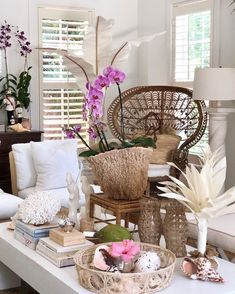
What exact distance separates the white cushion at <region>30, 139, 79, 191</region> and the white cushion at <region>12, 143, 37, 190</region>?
80 millimetres

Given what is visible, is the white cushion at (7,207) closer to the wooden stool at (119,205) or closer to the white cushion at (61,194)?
the white cushion at (61,194)

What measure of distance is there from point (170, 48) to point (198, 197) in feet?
13.2

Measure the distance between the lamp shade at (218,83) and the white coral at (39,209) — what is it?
2.14m

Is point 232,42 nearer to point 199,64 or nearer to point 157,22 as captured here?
point 199,64

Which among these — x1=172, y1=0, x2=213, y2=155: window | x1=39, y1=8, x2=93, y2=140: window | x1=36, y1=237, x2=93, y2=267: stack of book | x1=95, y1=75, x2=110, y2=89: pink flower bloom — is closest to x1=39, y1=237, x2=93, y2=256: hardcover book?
x1=36, y1=237, x2=93, y2=267: stack of book

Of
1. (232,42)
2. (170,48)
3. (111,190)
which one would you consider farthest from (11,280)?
(170,48)

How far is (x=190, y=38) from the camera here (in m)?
5.64

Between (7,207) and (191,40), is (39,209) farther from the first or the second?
(191,40)

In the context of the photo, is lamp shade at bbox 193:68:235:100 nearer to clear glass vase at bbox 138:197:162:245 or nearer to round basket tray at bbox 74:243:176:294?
clear glass vase at bbox 138:197:162:245

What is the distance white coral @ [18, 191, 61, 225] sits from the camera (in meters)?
2.64

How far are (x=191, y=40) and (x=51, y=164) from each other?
7.59 ft

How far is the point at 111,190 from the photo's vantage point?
107 inches

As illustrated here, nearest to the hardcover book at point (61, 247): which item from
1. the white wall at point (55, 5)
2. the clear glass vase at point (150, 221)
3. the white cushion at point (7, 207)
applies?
the clear glass vase at point (150, 221)

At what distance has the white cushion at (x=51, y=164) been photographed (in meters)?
4.25
